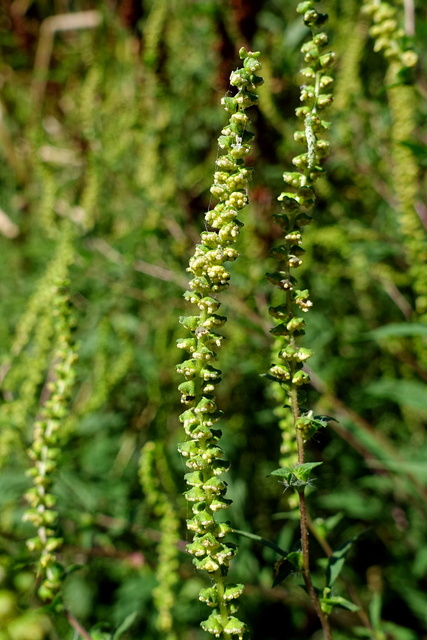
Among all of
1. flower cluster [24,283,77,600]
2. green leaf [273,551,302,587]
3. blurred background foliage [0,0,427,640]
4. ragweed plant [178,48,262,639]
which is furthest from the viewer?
blurred background foliage [0,0,427,640]

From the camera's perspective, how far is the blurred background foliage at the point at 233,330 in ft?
6.13

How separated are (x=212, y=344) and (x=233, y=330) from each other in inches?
58.2

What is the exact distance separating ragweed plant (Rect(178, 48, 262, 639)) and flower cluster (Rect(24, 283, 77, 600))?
361 mm

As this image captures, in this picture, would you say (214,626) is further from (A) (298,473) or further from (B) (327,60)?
(B) (327,60)

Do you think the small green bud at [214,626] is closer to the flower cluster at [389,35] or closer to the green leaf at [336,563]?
the green leaf at [336,563]

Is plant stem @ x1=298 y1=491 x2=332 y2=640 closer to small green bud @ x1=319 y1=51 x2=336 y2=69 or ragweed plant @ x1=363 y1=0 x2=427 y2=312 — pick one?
small green bud @ x1=319 y1=51 x2=336 y2=69

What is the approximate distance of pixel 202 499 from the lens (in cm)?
71

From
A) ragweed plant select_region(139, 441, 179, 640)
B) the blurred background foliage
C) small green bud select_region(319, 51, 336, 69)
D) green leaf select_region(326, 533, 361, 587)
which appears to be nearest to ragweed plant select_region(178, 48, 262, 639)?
small green bud select_region(319, 51, 336, 69)

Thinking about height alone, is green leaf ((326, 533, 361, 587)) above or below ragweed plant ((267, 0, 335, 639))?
below

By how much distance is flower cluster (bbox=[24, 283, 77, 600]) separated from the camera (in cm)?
98

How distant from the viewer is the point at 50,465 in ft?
3.57

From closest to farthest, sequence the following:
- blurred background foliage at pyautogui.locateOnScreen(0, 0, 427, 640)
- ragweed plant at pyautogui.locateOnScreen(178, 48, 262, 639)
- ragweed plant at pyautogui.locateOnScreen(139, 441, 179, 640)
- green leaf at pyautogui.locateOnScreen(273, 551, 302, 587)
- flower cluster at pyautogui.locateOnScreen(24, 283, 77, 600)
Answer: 1. ragweed plant at pyautogui.locateOnScreen(178, 48, 262, 639)
2. green leaf at pyautogui.locateOnScreen(273, 551, 302, 587)
3. flower cluster at pyautogui.locateOnScreen(24, 283, 77, 600)
4. ragweed plant at pyautogui.locateOnScreen(139, 441, 179, 640)
5. blurred background foliage at pyautogui.locateOnScreen(0, 0, 427, 640)

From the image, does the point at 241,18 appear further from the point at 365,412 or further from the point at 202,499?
the point at 202,499

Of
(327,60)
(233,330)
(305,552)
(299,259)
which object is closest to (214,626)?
(305,552)
